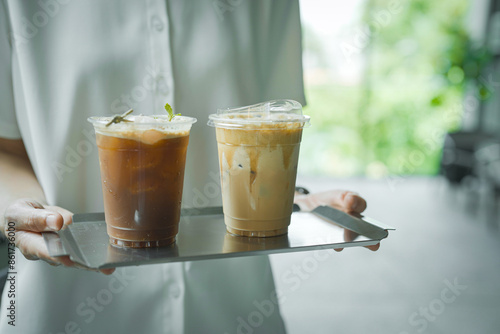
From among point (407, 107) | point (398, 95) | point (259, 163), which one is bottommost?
point (407, 107)

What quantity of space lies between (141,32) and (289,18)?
15.9 inches

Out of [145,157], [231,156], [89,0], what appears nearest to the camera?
[145,157]

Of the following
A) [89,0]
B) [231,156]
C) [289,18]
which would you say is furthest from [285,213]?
[89,0]

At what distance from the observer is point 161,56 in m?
A: 1.16

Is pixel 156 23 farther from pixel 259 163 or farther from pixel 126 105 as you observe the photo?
pixel 259 163

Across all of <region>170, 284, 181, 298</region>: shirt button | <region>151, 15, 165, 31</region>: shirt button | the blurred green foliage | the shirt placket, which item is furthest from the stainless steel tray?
the blurred green foliage

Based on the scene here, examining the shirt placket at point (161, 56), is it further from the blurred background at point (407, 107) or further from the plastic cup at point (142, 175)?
the blurred background at point (407, 107)

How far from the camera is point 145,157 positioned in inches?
31.9

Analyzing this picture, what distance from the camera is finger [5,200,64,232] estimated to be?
84cm

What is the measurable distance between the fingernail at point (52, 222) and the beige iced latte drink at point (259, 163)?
0.34 meters

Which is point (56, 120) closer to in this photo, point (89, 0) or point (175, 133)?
point (89, 0)

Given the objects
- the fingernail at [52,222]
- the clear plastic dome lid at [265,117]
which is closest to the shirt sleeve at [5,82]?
the fingernail at [52,222]

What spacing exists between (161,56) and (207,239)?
0.52 metres

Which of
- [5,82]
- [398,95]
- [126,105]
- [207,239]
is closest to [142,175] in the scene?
[207,239]
